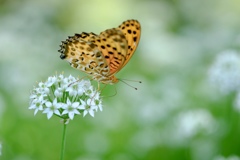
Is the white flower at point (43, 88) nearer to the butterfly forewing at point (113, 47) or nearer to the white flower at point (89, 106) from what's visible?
the white flower at point (89, 106)

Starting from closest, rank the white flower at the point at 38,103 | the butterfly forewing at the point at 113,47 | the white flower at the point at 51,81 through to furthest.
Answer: the white flower at the point at 38,103, the white flower at the point at 51,81, the butterfly forewing at the point at 113,47

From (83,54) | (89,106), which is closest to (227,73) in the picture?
(83,54)

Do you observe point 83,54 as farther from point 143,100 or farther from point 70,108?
point 143,100

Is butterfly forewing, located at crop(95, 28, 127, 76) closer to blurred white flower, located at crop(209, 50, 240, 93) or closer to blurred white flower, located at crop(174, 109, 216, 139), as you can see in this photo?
blurred white flower, located at crop(209, 50, 240, 93)

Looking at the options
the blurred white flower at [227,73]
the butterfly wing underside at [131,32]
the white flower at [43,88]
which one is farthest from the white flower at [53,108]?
the blurred white flower at [227,73]

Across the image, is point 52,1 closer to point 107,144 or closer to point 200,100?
point 200,100

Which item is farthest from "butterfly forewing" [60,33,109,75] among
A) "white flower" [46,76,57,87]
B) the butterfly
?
"white flower" [46,76,57,87]

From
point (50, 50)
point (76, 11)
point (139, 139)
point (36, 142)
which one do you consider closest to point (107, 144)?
→ point (139, 139)
